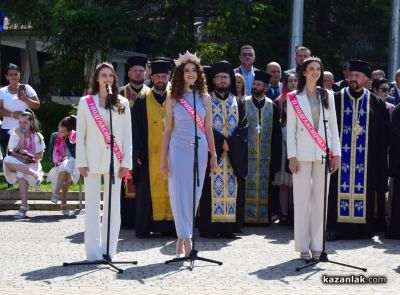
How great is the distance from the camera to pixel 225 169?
13898mm

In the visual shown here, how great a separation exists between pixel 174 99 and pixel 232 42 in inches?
658

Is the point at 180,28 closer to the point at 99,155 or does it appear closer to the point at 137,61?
the point at 137,61

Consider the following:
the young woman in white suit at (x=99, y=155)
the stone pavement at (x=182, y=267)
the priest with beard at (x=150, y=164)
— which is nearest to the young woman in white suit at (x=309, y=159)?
the stone pavement at (x=182, y=267)

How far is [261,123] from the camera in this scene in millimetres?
14961

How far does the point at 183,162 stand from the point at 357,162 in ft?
11.5

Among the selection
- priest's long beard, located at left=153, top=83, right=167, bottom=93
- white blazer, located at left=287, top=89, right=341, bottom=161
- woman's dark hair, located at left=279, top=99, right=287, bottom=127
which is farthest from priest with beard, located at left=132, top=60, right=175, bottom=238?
white blazer, located at left=287, top=89, right=341, bottom=161

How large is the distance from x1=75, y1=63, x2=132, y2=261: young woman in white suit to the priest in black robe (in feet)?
14.3

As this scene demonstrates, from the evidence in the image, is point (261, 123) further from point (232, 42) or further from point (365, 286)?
point (232, 42)

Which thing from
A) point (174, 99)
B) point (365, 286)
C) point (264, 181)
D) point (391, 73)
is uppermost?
point (391, 73)

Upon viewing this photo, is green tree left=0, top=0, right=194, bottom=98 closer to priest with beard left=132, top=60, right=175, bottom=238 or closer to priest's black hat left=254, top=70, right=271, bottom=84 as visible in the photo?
priest's black hat left=254, top=70, right=271, bottom=84

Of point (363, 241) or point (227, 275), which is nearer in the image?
point (227, 275)

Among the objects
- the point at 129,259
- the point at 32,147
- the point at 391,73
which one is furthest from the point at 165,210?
the point at 391,73

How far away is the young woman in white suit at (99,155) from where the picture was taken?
36.4ft

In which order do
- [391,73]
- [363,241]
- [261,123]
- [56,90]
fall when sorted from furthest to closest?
[56,90] < [391,73] < [261,123] < [363,241]
